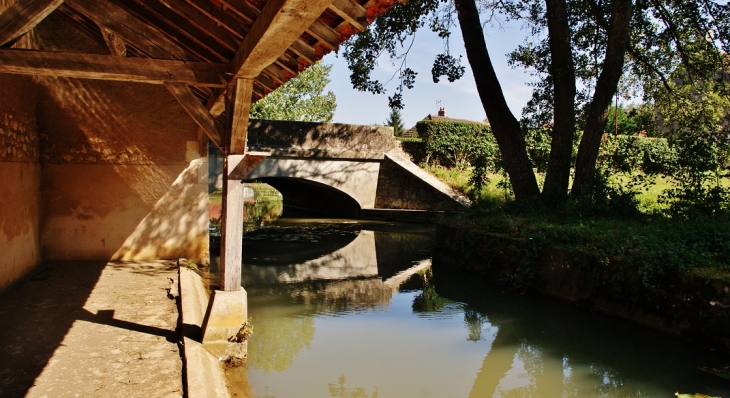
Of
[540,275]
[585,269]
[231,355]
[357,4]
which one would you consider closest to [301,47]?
[357,4]

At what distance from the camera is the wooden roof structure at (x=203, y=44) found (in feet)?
9.63

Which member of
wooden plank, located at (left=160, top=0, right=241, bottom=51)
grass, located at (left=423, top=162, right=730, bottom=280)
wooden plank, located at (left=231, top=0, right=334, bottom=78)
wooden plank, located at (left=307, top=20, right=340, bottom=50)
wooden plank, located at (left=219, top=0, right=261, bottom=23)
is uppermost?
wooden plank, located at (left=160, top=0, right=241, bottom=51)

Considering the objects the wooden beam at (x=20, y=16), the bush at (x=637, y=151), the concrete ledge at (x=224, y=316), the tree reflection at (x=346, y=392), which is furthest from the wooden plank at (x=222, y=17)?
the bush at (x=637, y=151)

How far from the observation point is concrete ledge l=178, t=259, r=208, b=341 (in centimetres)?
429

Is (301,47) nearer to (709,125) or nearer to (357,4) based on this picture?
(357,4)

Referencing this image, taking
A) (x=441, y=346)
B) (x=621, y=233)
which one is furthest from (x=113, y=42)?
(x=621, y=233)

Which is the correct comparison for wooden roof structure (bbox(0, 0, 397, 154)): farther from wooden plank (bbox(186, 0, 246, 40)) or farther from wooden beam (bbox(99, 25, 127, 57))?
wooden beam (bbox(99, 25, 127, 57))

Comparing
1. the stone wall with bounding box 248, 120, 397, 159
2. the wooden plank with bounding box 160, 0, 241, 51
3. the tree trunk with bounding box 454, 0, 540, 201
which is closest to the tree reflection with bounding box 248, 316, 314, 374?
the wooden plank with bounding box 160, 0, 241, 51

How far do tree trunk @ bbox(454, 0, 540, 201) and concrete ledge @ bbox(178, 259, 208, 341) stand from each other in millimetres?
5953

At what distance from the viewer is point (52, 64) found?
3699 millimetres

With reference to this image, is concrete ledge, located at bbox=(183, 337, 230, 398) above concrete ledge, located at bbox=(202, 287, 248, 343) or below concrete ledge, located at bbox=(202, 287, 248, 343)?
below

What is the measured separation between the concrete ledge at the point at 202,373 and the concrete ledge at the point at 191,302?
0.24m

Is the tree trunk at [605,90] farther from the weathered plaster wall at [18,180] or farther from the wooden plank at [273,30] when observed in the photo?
the weathered plaster wall at [18,180]

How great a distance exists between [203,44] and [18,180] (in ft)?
9.44
